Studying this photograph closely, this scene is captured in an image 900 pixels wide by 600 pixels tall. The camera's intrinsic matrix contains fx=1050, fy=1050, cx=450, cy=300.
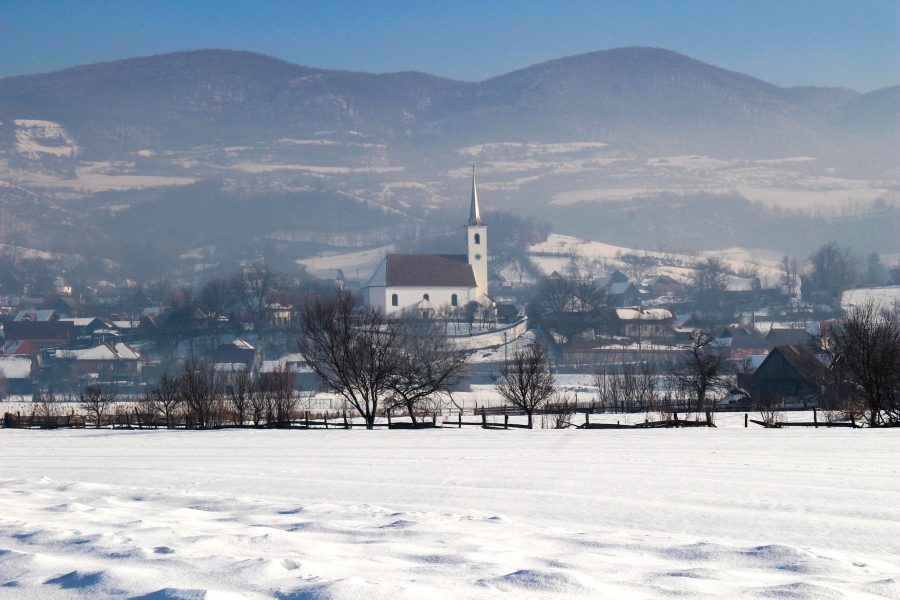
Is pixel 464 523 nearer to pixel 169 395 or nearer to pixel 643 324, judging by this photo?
pixel 169 395

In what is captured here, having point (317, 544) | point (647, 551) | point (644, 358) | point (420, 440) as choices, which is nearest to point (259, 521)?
point (317, 544)

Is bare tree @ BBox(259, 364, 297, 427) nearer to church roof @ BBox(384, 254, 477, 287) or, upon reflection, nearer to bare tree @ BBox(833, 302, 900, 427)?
bare tree @ BBox(833, 302, 900, 427)

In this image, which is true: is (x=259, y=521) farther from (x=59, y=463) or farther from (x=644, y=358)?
(x=644, y=358)

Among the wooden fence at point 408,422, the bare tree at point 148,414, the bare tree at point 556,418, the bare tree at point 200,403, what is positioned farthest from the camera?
the bare tree at point 148,414

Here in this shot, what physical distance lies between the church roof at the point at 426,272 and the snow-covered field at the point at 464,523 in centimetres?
10358

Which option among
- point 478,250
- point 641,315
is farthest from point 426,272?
point 641,315

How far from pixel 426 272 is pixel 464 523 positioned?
Result: 115 m

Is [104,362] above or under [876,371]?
above

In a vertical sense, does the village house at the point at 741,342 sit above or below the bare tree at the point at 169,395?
above

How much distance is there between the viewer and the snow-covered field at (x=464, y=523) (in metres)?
6.57

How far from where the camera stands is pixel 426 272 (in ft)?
407

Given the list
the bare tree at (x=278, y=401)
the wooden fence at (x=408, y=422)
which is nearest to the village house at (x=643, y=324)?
the wooden fence at (x=408, y=422)

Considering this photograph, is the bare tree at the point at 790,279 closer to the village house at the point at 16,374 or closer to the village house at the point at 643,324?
the village house at the point at 643,324

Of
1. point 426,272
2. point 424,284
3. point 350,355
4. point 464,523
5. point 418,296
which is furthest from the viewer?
point 426,272
